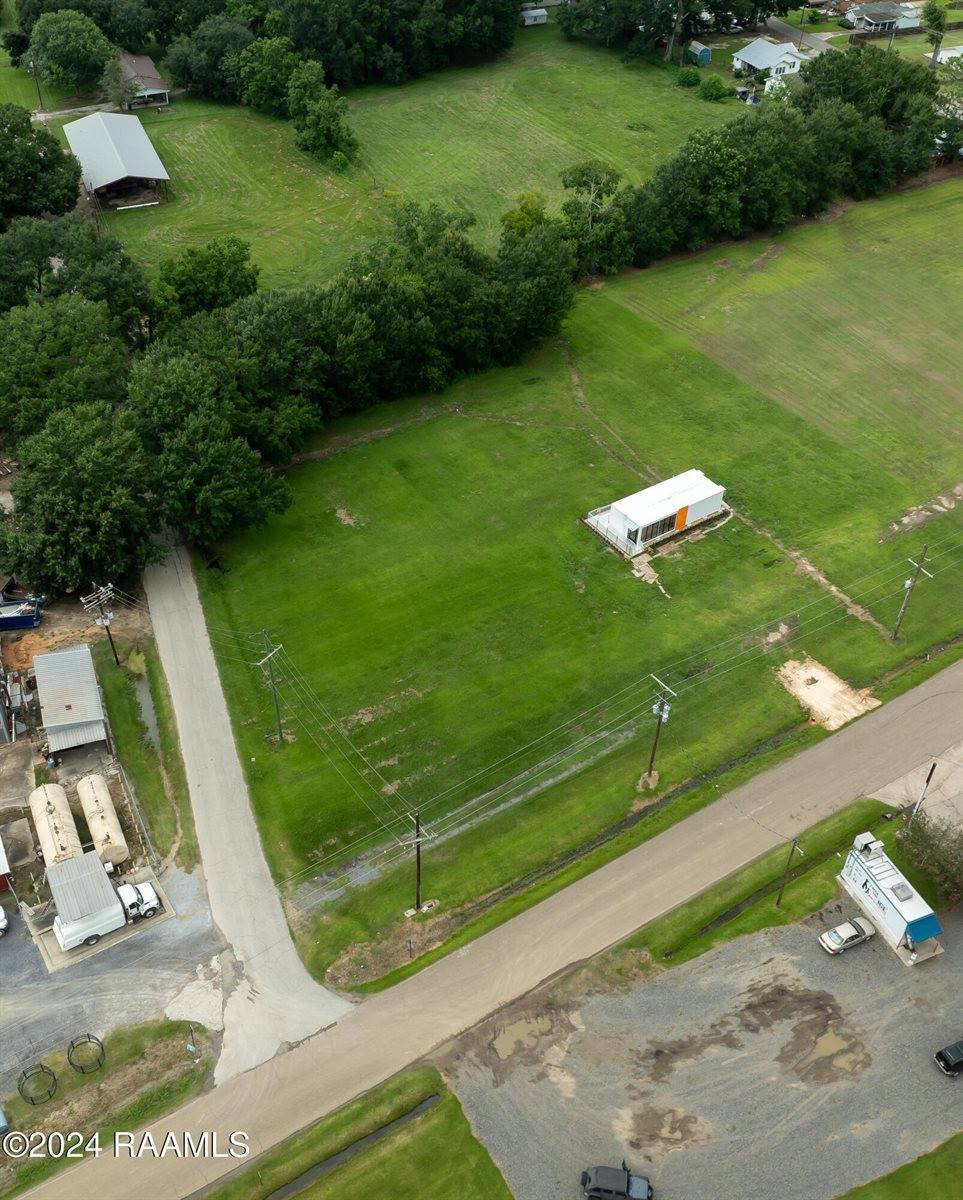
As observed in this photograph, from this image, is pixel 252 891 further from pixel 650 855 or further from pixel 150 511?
pixel 150 511

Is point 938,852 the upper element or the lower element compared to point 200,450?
lower

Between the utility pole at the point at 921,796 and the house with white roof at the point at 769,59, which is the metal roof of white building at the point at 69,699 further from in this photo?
the house with white roof at the point at 769,59

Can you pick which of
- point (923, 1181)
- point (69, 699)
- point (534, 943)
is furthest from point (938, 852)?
point (69, 699)

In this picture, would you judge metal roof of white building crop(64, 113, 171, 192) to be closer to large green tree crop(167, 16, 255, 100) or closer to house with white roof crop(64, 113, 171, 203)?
house with white roof crop(64, 113, 171, 203)

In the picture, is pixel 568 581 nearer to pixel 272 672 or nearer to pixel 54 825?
pixel 272 672

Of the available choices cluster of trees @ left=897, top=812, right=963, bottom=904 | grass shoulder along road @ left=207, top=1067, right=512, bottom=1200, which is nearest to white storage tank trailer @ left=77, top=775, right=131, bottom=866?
grass shoulder along road @ left=207, top=1067, right=512, bottom=1200
